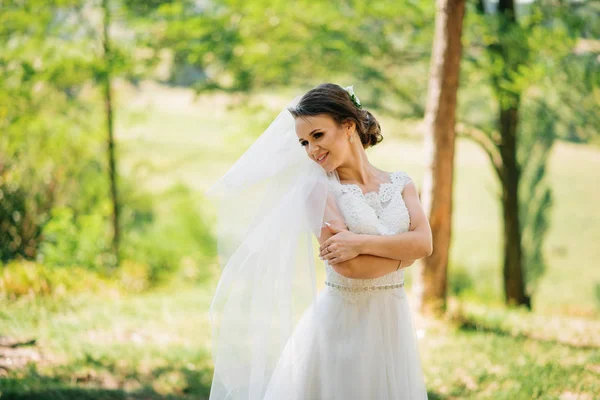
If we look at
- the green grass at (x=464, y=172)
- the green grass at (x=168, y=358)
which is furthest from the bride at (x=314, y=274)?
the green grass at (x=464, y=172)

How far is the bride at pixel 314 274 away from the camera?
2.58m

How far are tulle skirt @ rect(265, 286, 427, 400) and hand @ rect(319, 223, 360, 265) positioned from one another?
0.80ft

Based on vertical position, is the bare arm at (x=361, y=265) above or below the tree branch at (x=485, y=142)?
below

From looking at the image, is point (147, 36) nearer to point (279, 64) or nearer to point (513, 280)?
point (279, 64)

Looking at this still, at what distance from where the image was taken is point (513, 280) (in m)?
9.47

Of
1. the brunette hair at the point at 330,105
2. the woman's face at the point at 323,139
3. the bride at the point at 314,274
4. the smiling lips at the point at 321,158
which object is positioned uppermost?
the brunette hair at the point at 330,105

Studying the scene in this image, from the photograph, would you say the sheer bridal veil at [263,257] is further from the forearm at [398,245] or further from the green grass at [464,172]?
the green grass at [464,172]

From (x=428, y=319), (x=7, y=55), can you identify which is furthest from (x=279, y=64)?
(x=428, y=319)

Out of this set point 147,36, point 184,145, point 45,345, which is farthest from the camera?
point 184,145

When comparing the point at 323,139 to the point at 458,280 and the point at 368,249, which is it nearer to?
the point at 368,249

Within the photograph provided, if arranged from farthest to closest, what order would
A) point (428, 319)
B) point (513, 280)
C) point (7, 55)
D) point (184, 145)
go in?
point (184, 145), point (513, 280), point (7, 55), point (428, 319)

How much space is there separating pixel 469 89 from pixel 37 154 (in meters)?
6.96

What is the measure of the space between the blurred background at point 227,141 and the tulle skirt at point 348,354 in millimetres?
1833

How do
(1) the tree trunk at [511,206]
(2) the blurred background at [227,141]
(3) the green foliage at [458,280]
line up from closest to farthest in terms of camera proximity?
(2) the blurred background at [227,141]
(1) the tree trunk at [511,206]
(3) the green foliage at [458,280]
